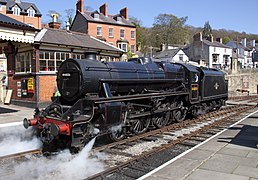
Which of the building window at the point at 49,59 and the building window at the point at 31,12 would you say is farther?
the building window at the point at 31,12

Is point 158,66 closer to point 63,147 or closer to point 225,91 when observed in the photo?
point 63,147

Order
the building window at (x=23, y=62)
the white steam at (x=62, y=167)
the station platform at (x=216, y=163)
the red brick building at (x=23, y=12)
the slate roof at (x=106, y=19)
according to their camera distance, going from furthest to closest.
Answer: the red brick building at (x=23, y=12) < the slate roof at (x=106, y=19) < the building window at (x=23, y=62) < the white steam at (x=62, y=167) < the station platform at (x=216, y=163)

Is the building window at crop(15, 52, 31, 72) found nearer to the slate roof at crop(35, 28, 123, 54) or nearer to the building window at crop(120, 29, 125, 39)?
the slate roof at crop(35, 28, 123, 54)

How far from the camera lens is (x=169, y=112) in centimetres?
1130

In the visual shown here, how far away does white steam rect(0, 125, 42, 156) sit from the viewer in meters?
8.15

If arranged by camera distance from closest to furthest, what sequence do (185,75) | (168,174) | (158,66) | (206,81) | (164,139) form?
(168,174), (164,139), (158,66), (185,75), (206,81)

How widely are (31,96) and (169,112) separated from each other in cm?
1003

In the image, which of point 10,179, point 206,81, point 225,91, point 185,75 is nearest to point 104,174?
point 10,179

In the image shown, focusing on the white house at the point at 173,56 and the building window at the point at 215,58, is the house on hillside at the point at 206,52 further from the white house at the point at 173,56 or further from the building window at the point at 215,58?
the white house at the point at 173,56

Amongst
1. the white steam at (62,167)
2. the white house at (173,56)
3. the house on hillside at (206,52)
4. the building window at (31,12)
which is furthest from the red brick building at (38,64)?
the house on hillside at (206,52)

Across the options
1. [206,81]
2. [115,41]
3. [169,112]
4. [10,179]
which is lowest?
[10,179]

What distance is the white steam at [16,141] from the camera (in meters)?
8.15

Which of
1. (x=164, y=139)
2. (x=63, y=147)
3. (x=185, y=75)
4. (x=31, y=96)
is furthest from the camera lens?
(x=31, y=96)

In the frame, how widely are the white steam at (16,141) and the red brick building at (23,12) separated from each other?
128 feet
